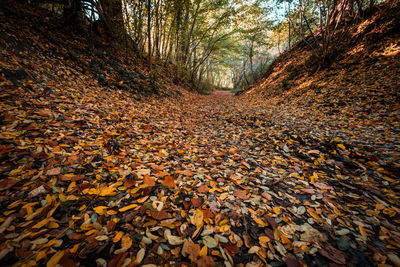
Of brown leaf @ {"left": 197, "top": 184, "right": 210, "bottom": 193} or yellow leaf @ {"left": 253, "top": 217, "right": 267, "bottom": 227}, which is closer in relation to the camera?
yellow leaf @ {"left": 253, "top": 217, "right": 267, "bottom": 227}

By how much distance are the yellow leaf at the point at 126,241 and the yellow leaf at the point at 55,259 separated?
372 millimetres

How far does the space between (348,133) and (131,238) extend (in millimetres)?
4362

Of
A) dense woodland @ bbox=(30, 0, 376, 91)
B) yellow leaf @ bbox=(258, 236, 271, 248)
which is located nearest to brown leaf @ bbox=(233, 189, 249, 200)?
yellow leaf @ bbox=(258, 236, 271, 248)

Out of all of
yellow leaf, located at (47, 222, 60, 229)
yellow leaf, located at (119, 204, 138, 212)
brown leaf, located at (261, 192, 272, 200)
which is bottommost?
yellow leaf, located at (47, 222, 60, 229)

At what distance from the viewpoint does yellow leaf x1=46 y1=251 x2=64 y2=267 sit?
0.94m

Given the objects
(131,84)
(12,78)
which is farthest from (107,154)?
(131,84)

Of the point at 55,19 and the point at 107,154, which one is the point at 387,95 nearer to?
the point at 107,154

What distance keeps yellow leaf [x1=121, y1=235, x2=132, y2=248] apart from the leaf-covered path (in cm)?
1

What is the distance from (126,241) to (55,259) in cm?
42

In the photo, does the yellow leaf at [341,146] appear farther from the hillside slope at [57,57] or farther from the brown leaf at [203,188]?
the hillside slope at [57,57]

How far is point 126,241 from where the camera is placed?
1.15m

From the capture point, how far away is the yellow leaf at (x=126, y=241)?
112 centimetres

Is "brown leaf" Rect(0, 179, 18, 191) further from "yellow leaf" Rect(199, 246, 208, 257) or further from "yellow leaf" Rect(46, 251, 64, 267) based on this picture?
"yellow leaf" Rect(199, 246, 208, 257)

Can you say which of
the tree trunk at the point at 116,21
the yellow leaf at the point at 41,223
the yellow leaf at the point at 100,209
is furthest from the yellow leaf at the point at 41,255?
the tree trunk at the point at 116,21
